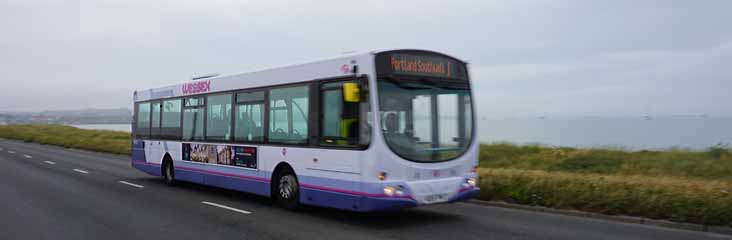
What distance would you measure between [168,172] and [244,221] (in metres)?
6.53

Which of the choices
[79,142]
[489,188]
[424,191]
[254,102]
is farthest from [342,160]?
[79,142]

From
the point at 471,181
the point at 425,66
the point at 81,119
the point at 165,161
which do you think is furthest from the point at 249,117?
the point at 81,119

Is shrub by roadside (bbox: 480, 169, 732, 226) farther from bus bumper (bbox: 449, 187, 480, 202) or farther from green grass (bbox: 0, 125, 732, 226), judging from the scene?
bus bumper (bbox: 449, 187, 480, 202)

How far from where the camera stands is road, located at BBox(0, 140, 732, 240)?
350 inches

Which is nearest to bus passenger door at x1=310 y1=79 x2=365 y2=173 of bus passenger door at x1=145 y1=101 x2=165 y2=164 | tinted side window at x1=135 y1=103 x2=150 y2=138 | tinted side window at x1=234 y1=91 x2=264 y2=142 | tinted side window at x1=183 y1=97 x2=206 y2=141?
tinted side window at x1=234 y1=91 x2=264 y2=142

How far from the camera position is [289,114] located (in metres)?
10.9

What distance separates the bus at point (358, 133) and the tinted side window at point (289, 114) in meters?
0.02

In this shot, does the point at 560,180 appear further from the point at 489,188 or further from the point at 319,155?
the point at 319,155

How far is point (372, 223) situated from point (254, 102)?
366cm

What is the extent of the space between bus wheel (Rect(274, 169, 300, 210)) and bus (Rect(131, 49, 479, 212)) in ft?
0.06

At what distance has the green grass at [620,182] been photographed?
9539 millimetres

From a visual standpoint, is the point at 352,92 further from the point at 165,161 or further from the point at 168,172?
the point at 165,161

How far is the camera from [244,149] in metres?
12.2

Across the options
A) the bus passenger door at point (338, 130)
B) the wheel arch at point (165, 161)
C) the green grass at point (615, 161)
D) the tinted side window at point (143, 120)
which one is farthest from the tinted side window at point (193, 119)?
the green grass at point (615, 161)
